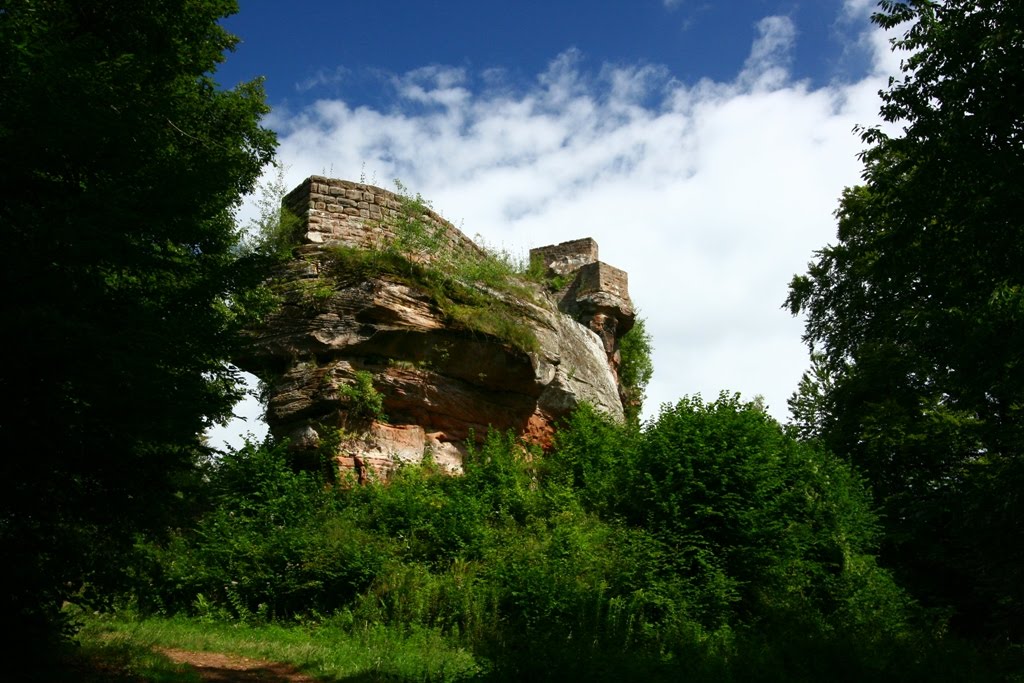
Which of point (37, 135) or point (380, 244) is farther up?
point (380, 244)

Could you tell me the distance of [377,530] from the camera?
1145 cm

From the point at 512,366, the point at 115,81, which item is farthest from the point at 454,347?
the point at 115,81

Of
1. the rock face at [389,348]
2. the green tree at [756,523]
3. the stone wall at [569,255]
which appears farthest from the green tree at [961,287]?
the stone wall at [569,255]

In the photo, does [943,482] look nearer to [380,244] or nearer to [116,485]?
[380,244]

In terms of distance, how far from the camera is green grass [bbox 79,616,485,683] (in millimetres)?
7223

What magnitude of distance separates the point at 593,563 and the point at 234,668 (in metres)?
4.62

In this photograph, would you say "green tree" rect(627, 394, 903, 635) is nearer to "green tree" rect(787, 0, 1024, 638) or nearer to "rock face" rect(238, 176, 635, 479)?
"green tree" rect(787, 0, 1024, 638)

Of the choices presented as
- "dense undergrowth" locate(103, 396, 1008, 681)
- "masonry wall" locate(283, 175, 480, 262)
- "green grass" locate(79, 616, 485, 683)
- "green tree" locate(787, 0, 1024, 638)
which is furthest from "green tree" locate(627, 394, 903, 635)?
"masonry wall" locate(283, 175, 480, 262)

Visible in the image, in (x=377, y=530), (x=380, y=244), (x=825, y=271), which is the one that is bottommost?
(x=377, y=530)

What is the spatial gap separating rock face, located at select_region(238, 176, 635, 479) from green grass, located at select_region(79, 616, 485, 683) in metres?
3.87

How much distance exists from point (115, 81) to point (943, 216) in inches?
379

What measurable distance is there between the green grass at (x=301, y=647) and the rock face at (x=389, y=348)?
152 inches

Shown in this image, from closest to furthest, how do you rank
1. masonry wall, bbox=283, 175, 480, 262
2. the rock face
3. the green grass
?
1. the green grass
2. the rock face
3. masonry wall, bbox=283, 175, 480, 262

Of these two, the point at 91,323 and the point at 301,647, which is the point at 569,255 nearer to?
the point at 301,647
